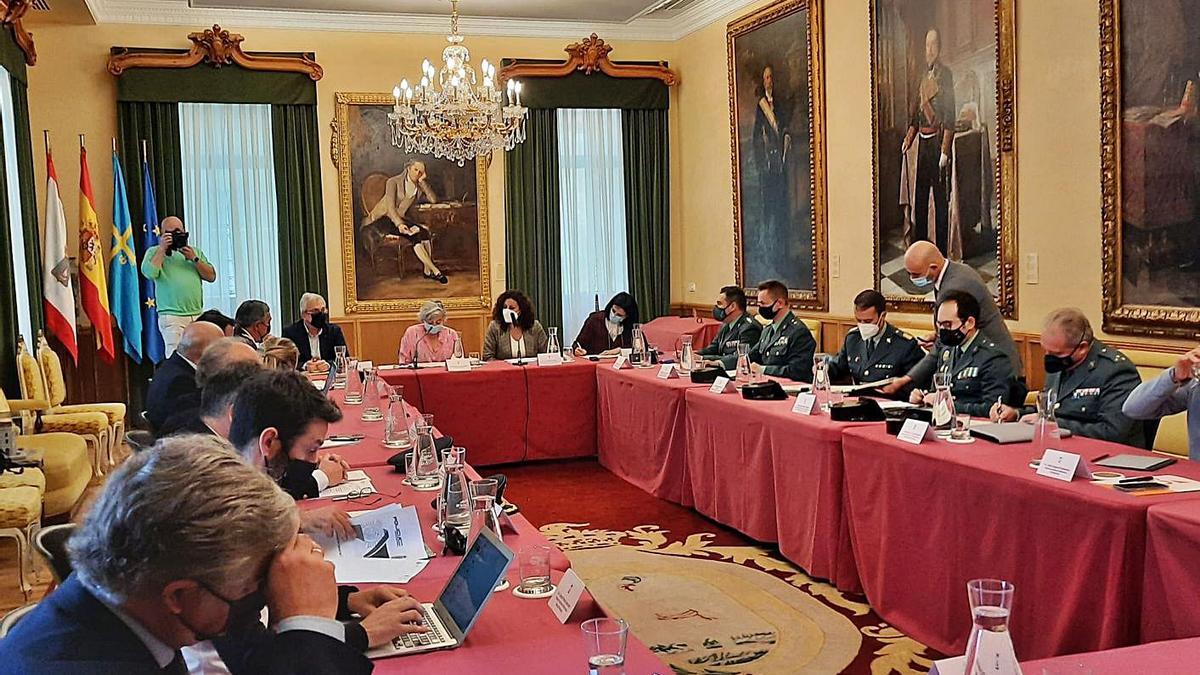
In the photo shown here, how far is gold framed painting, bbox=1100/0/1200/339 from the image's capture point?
16.3 ft

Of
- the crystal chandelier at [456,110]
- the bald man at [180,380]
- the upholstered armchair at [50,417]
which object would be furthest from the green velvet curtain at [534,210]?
the bald man at [180,380]

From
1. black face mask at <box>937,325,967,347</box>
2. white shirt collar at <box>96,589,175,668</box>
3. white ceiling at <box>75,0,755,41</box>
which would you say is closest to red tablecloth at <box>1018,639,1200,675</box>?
white shirt collar at <box>96,589,175,668</box>

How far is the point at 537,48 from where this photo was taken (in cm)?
995

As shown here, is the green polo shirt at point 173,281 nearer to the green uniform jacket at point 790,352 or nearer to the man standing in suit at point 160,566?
the green uniform jacket at point 790,352

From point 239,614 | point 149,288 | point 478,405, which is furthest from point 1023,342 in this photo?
point 149,288

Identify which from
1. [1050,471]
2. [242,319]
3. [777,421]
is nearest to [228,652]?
[1050,471]

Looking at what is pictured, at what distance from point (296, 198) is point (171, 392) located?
4.99m

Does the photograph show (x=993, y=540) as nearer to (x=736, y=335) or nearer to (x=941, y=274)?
(x=941, y=274)

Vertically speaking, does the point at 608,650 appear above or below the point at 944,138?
below

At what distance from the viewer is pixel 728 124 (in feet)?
30.4

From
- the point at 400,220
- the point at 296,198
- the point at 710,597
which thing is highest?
the point at 296,198

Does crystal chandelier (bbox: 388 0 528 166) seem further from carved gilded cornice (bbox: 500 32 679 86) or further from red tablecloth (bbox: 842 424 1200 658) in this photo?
red tablecloth (bbox: 842 424 1200 658)

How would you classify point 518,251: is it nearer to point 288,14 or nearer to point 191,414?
point 288,14

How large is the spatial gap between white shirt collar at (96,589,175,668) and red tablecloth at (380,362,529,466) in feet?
18.2
